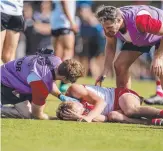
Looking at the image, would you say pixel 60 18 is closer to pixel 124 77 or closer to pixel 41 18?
pixel 124 77

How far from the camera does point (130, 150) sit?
613 cm

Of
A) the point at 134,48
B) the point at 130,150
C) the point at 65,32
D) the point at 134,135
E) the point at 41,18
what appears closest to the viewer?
the point at 130,150

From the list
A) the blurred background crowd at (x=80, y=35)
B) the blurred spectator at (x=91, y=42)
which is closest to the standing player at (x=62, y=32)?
the blurred background crowd at (x=80, y=35)

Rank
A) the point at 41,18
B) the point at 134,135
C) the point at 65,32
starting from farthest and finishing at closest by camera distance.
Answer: the point at 41,18 → the point at 65,32 → the point at 134,135

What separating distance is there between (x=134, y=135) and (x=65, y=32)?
5408 millimetres

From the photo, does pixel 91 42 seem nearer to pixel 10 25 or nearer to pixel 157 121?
pixel 10 25

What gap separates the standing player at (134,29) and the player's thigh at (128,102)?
15.7 inches

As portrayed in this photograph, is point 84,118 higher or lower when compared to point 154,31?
lower

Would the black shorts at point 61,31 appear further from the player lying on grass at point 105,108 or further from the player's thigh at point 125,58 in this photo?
the player lying on grass at point 105,108

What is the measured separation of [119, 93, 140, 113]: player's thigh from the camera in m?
8.09

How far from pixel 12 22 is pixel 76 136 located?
3527 mm

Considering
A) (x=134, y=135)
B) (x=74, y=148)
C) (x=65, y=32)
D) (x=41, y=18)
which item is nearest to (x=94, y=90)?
(x=134, y=135)

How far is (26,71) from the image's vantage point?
8.14m

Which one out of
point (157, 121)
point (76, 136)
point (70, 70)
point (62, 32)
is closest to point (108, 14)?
point (70, 70)
